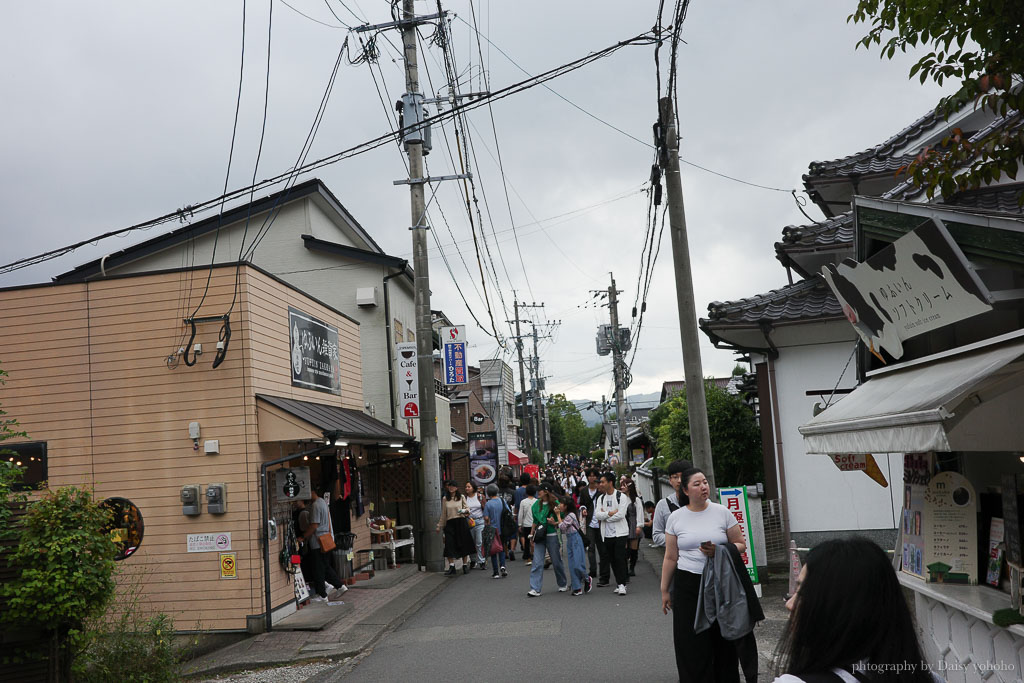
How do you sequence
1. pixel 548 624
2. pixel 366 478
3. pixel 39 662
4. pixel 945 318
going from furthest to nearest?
pixel 366 478, pixel 548 624, pixel 39 662, pixel 945 318

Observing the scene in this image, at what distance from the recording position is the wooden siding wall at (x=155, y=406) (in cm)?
1260

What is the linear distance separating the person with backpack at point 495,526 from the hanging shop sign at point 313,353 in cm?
463

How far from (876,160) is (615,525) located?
26.6 feet

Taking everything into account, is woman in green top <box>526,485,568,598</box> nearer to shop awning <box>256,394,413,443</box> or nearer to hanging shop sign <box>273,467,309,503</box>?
shop awning <box>256,394,413,443</box>

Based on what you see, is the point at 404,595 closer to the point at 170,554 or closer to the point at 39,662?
the point at 170,554

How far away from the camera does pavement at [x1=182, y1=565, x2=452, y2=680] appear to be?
10625mm

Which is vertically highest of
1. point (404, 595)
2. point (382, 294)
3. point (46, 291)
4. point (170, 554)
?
point (382, 294)

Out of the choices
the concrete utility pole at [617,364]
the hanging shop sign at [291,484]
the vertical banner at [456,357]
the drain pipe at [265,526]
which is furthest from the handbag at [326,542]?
the concrete utility pole at [617,364]

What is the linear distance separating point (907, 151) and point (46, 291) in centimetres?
1450

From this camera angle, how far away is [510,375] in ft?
249

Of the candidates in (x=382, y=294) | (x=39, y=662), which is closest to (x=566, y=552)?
(x=39, y=662)

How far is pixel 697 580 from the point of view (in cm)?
680

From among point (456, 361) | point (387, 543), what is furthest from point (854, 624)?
point (456, 361)

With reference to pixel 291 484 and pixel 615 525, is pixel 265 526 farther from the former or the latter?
pixel 615 525
